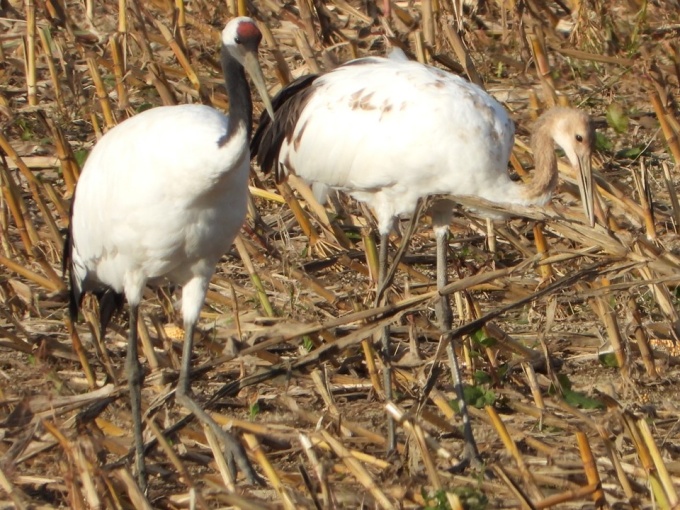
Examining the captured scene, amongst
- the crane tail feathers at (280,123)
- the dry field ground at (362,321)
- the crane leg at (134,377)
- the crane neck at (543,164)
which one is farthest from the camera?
the crane tail feathers at (280,123)

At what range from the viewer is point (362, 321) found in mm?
5660

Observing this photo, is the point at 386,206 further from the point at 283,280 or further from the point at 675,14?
the point at 675,14

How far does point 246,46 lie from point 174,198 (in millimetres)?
609

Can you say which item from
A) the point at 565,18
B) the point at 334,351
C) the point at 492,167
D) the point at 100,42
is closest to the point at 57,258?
the point at 100,42

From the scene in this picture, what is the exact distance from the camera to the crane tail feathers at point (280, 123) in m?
6.00

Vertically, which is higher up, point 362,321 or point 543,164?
point 543,164

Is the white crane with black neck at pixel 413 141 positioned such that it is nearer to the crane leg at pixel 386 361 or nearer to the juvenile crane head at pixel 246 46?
the crane leg at pixel 386 361

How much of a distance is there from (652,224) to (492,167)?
2.30ft

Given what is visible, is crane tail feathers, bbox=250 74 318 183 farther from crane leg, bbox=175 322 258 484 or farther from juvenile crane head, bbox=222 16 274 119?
crane leg, bbox=175 322 258 484

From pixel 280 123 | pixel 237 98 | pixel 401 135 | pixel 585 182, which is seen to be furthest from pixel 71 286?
pixel 585 182

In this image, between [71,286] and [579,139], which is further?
[579,139]

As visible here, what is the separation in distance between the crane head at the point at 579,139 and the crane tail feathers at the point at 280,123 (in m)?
1.12

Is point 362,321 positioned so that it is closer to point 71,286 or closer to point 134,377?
point 134,377

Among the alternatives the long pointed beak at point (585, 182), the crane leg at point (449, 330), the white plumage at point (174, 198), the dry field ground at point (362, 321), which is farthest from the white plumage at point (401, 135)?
the white plumage at point (174, 198)
